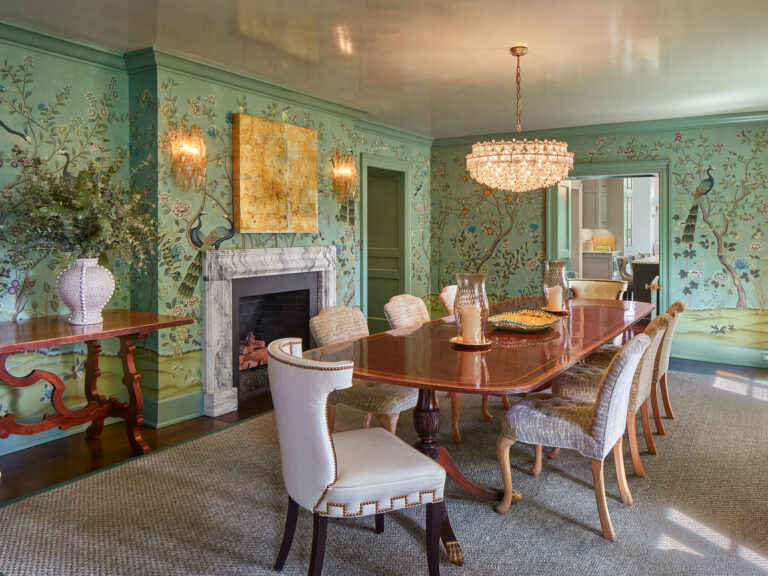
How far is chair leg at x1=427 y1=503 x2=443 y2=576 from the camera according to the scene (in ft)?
6.37

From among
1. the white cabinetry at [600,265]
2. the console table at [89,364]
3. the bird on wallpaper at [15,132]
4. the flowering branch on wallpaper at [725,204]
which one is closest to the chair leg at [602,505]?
the console table at [89,364]

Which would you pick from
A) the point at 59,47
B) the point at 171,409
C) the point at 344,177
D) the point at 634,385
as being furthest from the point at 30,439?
the point at 634,385

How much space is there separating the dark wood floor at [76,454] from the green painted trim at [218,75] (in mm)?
2306

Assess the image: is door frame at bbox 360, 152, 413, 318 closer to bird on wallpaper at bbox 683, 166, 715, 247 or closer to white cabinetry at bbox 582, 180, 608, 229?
bird on wallpaper at bbox 683, 166, 715, 247

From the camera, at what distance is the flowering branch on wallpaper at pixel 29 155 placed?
3230mm

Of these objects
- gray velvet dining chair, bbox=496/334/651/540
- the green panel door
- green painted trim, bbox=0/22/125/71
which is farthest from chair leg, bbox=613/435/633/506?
the green panel door

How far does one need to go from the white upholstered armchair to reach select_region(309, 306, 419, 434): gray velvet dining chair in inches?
32.7

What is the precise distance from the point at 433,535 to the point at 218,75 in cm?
328

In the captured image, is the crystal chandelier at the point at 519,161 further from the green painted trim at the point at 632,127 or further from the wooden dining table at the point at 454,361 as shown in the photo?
the green painted trim at the point at 632,127

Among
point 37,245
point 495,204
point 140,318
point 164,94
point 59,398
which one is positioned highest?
point 164,94

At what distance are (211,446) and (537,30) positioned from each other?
3.02 meters

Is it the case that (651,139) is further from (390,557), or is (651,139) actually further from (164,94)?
(390,557)

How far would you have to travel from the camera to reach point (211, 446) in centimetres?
343

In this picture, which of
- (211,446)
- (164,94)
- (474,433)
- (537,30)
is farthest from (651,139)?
(211,446)
